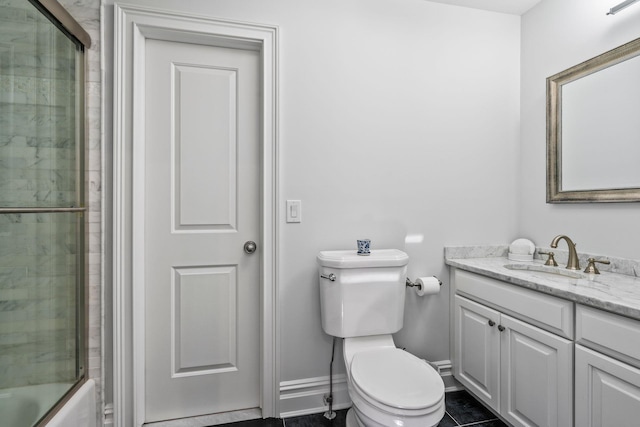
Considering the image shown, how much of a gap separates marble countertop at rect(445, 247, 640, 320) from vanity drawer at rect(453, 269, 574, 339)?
3cm

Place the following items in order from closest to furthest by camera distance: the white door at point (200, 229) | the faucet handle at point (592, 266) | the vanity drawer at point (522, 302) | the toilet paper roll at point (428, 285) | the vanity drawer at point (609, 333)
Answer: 1. the vanity drawer at point (609, 333)
2. the vanity drawer at point (522, 302)
3. the faucet handle at point (592, 266)
4. the white door at point (200, 229)
5. the toilet paper roll at point (428, 285)

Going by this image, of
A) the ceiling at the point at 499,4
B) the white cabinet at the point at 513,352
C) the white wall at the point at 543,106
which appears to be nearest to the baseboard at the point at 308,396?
the white cabinet at the point at 513,352

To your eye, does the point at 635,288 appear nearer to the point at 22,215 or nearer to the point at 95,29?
the point at 22,215

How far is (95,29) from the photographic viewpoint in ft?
5.06

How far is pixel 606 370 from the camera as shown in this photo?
3.80ft

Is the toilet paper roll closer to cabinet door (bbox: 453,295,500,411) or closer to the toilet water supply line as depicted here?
cabinet door (bbox: 453,295,500,411)

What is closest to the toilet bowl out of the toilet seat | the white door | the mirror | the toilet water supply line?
the toilet seat

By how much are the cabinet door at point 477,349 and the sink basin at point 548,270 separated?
30 centimetres

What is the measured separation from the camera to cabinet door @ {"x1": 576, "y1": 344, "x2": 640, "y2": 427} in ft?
3.55

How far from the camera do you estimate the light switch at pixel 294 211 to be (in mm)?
1747

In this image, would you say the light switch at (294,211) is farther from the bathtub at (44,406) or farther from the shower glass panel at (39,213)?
the bathtub at (44,406)

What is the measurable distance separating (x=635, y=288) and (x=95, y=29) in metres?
2.48

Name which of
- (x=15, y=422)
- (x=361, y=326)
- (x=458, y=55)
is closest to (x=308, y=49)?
(x=458, y=55)

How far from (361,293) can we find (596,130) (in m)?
1.39
